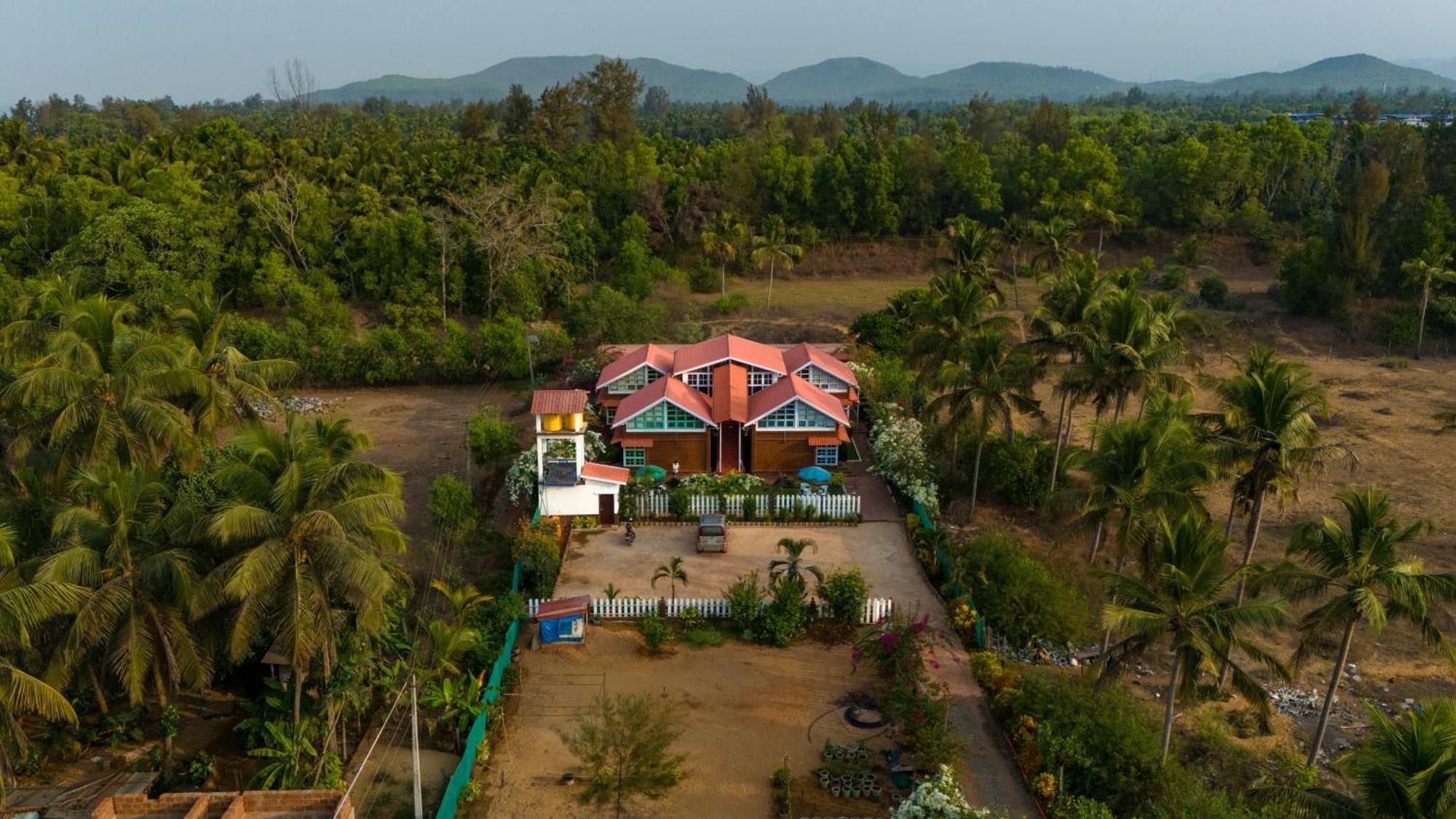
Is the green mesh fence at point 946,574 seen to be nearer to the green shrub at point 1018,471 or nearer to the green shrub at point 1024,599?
the green shrub at point 1024,599

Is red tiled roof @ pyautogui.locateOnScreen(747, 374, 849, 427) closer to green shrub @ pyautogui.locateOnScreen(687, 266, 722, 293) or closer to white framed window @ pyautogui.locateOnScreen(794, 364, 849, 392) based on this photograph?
white framed window @ pyautogui.locateOnScreen(794, 364, 849, 392)

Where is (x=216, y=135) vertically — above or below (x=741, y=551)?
above

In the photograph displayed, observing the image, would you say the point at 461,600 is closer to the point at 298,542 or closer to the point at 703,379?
the point at 298,542

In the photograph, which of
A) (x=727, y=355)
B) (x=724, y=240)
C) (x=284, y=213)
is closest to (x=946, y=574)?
(x=727, y=355)

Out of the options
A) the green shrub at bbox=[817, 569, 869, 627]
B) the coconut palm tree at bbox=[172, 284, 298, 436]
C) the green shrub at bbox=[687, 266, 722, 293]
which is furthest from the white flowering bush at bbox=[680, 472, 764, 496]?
the green shrub at bbox=[687, 266, 722, 293]

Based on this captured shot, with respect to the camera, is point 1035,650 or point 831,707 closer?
point 831,707

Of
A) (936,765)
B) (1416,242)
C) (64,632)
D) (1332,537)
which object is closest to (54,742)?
(64,632)

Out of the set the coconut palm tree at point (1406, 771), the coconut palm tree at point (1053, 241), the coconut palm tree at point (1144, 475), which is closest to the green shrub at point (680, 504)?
the coconut palm tree at point (1144, 475)

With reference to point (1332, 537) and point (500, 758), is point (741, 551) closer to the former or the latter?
point (500, 758)
